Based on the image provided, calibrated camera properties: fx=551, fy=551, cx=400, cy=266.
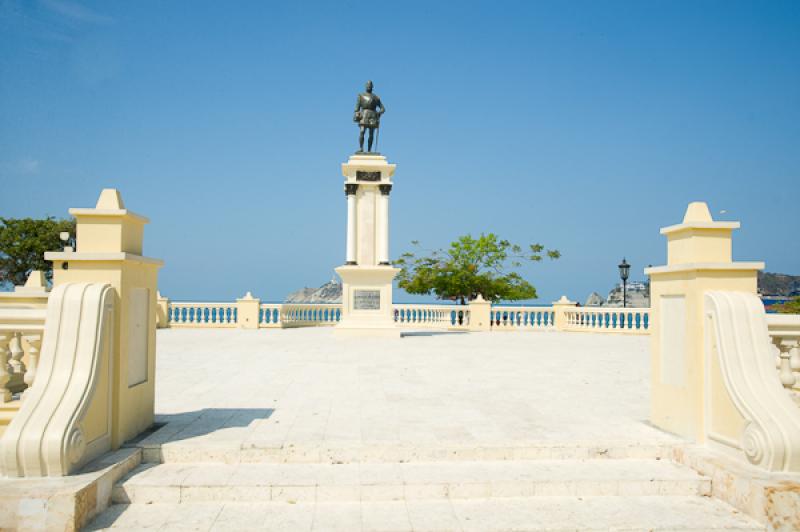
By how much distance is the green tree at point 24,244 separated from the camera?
115 feet

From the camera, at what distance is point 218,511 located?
156 inches

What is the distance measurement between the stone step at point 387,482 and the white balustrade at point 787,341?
1228 millimetres

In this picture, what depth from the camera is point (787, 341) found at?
15.8 ft

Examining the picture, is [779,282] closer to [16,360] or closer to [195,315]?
[195,315]

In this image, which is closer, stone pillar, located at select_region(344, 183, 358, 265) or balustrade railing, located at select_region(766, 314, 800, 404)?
balustrade railing, located at select_region(766, 314, 800, 404)

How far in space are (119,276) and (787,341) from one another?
5785 millimetres

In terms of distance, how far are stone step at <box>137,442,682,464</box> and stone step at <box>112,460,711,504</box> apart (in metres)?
0.08

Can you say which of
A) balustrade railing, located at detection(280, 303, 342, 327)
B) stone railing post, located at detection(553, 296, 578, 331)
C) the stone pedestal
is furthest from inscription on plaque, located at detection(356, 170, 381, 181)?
stone railing post, located at detection(553, 296, 578, 331)

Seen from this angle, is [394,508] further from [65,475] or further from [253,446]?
[65,475]

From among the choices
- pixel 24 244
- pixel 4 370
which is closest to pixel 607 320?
pixel 4 370

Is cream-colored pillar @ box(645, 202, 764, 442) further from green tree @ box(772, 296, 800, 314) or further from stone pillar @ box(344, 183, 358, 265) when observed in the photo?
green tree @ box(772, 296, 800, 314)

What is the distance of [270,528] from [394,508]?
90 centimetres

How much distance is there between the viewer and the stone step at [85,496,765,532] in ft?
12.3

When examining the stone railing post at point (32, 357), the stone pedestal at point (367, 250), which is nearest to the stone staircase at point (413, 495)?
the stone railing post at point (32, 357)
